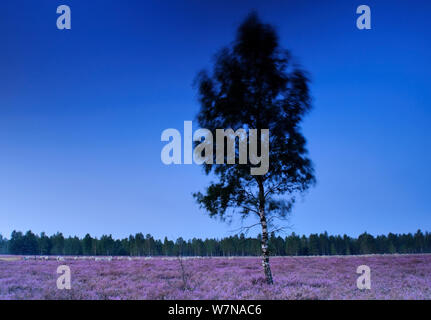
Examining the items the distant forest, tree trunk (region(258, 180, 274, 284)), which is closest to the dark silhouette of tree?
tree trunk (region(258, 180, 274, 284))

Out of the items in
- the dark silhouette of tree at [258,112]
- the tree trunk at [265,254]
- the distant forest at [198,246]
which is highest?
the dark silhouette of tree at [258,112]

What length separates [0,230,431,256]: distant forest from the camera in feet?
312

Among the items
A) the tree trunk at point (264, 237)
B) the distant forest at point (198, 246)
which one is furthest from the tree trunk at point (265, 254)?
the distant forest at point (198, 246)

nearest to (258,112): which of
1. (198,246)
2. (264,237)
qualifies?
(264,237)

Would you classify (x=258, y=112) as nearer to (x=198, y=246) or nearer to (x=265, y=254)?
(x=265, y=254)

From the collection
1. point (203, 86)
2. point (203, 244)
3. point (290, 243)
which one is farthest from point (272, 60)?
point (203, 244)

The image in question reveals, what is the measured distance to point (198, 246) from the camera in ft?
327

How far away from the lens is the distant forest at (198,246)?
9500 centimetres

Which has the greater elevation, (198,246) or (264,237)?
(264,237)

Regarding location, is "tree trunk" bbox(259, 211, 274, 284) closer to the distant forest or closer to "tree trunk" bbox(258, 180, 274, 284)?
"tree trunk" bbox(258, 180, 274, 284)

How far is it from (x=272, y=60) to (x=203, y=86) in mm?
3433

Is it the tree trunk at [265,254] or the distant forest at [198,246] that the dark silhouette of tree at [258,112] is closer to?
the tree trunk at [265,254]

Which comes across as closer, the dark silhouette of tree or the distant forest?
the dark silhouette of tree
